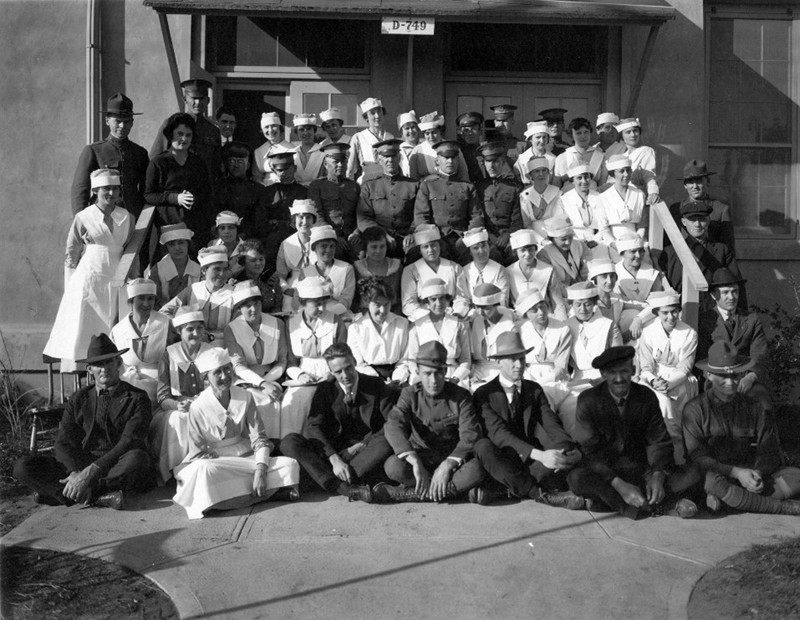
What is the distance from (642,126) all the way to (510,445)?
527cm

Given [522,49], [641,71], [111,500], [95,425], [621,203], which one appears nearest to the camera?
[111,500]

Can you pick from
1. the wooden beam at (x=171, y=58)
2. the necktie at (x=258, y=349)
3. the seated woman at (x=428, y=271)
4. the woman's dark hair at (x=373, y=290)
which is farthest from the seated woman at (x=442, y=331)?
the wooden beam at (x=171, y=58)

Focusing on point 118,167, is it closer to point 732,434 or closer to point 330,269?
point 330,269

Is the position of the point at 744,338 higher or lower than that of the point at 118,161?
lower

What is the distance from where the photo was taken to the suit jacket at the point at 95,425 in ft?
23.5

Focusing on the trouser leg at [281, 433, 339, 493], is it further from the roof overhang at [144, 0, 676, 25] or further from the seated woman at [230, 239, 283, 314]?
the roof overhang at [144, 0, 676, 25]

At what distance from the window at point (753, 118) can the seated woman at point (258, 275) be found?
535cm

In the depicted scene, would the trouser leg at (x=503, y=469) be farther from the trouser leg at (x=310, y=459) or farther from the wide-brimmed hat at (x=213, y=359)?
the wide-brimmed hat at (x=213, y=359)

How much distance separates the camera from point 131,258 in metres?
8.47

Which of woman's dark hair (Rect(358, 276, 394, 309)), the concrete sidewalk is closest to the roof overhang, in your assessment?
woman's dark hair (Rect(358, 276, 394, 309))

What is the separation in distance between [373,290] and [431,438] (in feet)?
5.17

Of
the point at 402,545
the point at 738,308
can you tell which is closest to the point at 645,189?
the point at 738,308

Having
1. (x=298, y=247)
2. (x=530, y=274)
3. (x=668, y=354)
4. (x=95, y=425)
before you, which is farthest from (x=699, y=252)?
(x=95, y=425)

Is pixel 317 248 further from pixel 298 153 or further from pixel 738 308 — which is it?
pixel 738 308
